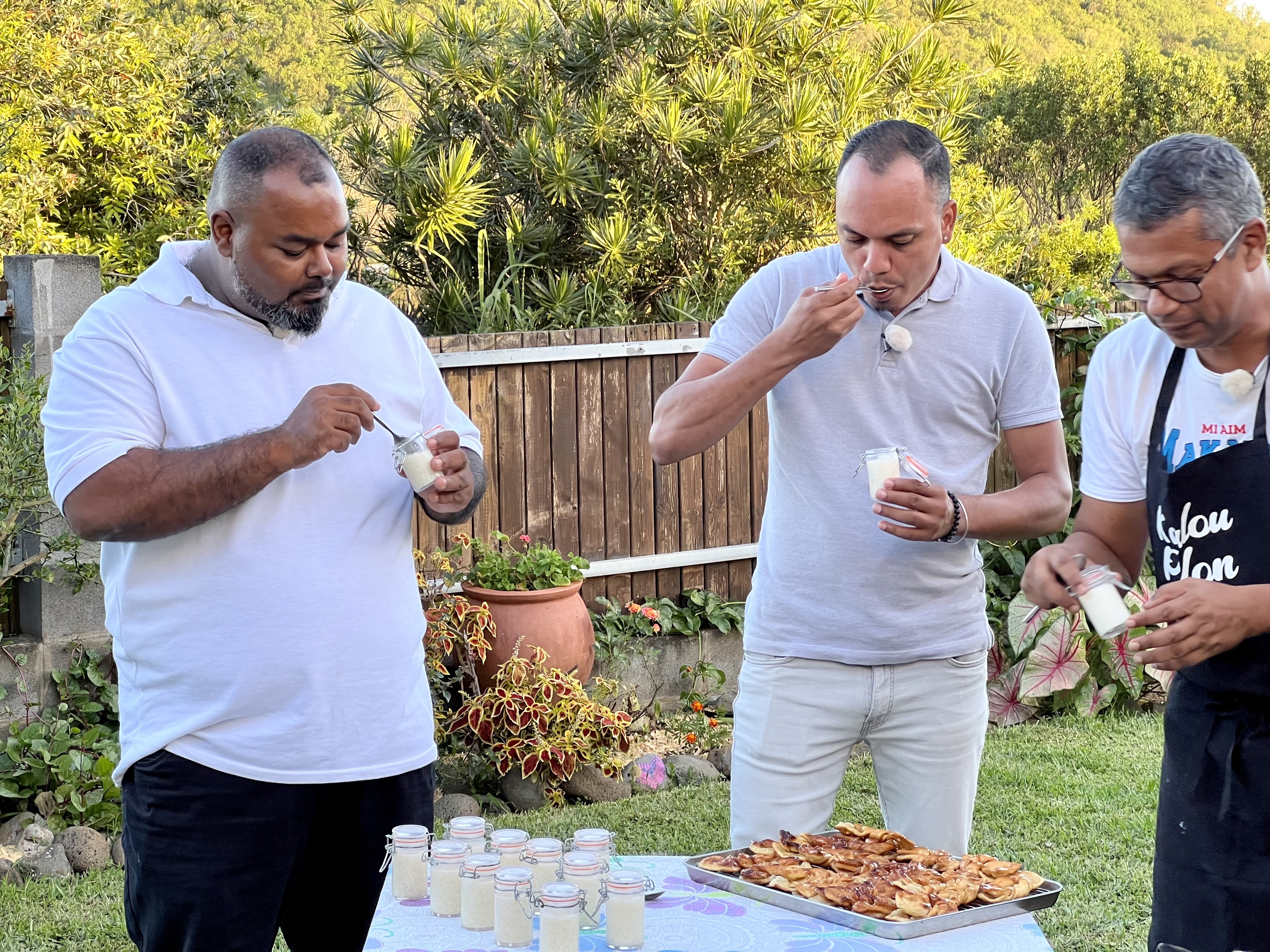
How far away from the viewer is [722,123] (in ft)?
28.7

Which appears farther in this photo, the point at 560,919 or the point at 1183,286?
the point at 1183,286

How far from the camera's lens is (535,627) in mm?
5781

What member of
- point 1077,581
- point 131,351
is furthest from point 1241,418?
point 131,351

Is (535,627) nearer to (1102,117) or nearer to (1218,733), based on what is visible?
(1218,733)

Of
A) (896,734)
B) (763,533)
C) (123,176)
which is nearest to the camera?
(896,734)

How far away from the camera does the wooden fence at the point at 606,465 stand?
646cm

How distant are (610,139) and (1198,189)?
22.7ft

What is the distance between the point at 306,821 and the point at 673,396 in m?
1.20

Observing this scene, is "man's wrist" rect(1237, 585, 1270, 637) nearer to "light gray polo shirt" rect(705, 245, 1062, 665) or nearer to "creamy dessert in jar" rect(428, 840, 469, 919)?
"light gray polo shirt" rect(705, 245, 1062, 665)

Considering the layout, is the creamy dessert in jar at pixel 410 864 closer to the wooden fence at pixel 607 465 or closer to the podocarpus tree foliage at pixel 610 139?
the wooden fence at pixel 607 465

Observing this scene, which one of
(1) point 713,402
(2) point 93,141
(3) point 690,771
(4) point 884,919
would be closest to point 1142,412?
(1) point 713,402

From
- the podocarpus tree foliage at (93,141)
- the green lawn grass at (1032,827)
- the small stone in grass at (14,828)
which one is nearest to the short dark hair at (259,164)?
the green lawn grass at (1032,827)

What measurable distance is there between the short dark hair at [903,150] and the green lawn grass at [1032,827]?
265cm

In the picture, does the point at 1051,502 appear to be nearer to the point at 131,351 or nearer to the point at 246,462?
the point at 246,462
